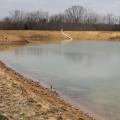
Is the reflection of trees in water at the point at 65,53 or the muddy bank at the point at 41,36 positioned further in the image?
the muddy bank at the point at 41,36

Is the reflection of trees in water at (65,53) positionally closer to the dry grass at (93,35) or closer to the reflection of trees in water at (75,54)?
the reflection of trees in water at (75,54)

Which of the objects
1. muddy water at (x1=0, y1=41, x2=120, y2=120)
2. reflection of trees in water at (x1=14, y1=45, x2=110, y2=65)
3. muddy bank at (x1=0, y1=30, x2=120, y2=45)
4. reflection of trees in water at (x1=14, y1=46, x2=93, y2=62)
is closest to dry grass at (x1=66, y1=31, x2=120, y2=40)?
muddy bank at (x1=0, y1=30, x2=120, y2=45)

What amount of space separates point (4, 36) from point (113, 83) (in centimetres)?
4679

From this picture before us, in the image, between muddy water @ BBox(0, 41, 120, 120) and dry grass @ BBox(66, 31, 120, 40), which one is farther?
dry grass @ BBox(66, 31, 120, 40)

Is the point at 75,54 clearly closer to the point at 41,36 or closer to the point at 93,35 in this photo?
the point at 41,36

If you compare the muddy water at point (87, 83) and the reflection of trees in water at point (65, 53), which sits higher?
the muddy water at point (87, 83)

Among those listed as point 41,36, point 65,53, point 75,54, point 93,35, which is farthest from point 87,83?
point 93,35

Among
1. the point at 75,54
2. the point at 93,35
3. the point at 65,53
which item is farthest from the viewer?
the point at 93,35

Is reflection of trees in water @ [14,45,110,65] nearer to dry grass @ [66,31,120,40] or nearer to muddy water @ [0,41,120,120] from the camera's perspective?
muddy water @ [0,41,120,120]

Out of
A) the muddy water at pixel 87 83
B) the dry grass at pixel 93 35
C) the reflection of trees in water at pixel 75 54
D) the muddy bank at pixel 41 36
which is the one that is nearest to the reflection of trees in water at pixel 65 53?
the reflection of trees in water at pixel 75 54

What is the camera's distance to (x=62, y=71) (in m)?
24.3

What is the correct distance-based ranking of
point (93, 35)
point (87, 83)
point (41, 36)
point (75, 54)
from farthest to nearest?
1. point (93, 35)
2. point (41, 36)
3. point (75, 54)
4. point (87, 83)

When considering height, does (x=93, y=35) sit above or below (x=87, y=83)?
below

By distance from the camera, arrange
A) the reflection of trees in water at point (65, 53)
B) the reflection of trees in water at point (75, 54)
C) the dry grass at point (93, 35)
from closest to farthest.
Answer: the reflection of trees in water at point (75, 54)
the reflection of trees in water at point (65, 53)
the dry grass at point (93, 35)
